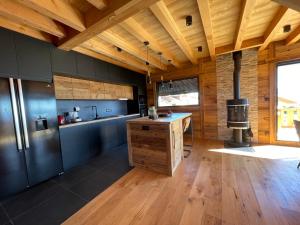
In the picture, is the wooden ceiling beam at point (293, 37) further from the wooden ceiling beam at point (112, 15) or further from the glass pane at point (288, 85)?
the wooden ceiling beam at point (112, 15)

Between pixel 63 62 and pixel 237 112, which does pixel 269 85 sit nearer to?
pixel 237 112

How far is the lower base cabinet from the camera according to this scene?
271 centimetres

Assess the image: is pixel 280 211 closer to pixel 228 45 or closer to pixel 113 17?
pixel 113 17

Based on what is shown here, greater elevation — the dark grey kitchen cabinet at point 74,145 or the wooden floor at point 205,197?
the dark grey kitchen cabinet at point 74,145

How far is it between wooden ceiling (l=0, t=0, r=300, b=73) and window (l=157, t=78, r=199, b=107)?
159 cm

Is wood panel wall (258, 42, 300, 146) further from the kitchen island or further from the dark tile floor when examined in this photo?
the dark tile floor

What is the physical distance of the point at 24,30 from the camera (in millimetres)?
2098

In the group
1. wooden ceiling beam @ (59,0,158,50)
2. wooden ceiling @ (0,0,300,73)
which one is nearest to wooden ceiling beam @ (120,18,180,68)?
wooden ceiling @ (0,0,300,73)

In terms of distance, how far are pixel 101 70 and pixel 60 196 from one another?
278cm

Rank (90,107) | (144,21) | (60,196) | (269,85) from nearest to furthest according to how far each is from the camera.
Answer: (60,196)
(144,21)
(269,85)
(90,107)

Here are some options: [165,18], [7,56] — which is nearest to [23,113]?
[7,56]

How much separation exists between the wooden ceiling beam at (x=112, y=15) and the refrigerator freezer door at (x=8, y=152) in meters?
1.31

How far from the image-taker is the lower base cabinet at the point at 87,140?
2.71 meters

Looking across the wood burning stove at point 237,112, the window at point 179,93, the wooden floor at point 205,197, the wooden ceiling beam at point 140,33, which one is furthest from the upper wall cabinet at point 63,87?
the wood burning stove at point 237,112
